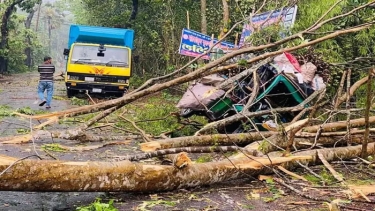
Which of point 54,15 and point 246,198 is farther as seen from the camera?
point 54,15

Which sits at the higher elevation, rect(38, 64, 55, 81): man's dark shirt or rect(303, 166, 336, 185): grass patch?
rect(303, 166, 336, 185): grass patch

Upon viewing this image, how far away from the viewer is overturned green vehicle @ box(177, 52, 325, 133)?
797cm

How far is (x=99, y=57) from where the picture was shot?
1543 centimetres

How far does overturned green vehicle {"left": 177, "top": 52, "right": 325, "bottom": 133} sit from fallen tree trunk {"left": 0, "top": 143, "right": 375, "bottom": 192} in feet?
8.60

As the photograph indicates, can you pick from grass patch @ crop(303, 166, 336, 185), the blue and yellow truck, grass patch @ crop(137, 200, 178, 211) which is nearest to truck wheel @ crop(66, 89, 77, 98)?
the blue and yellow truck

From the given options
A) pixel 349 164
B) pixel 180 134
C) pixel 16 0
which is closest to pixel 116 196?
pixel 349 164

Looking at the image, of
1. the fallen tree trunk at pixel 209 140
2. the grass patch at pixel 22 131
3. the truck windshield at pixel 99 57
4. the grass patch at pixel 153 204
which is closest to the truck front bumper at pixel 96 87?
the truck windshield at pixel 99 57

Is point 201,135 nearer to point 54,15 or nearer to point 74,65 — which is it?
point 74,65

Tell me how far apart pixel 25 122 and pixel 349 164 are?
670cm

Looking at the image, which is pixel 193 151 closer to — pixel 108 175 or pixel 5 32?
pixel 108 175

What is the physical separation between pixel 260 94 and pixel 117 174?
4.36m

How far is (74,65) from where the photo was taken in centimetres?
1505

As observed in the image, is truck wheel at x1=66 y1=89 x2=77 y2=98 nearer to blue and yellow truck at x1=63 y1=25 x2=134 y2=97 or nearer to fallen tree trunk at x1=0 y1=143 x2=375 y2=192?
blue and yellow truck at x1=63 y1=25 x2=134 y2=97

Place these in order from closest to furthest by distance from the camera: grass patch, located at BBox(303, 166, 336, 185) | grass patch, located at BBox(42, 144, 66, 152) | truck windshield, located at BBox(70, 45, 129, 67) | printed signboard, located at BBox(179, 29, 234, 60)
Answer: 1. grass patch, located at BBox(303, 166, 336, 185)
2. grass patch, located at BBox(42, 144, 66, 152)
3. printed signboard, located at BBox(179, 29, 234, 60)
4. truck windshield, located at BBox(70, 45, 129, 67)
